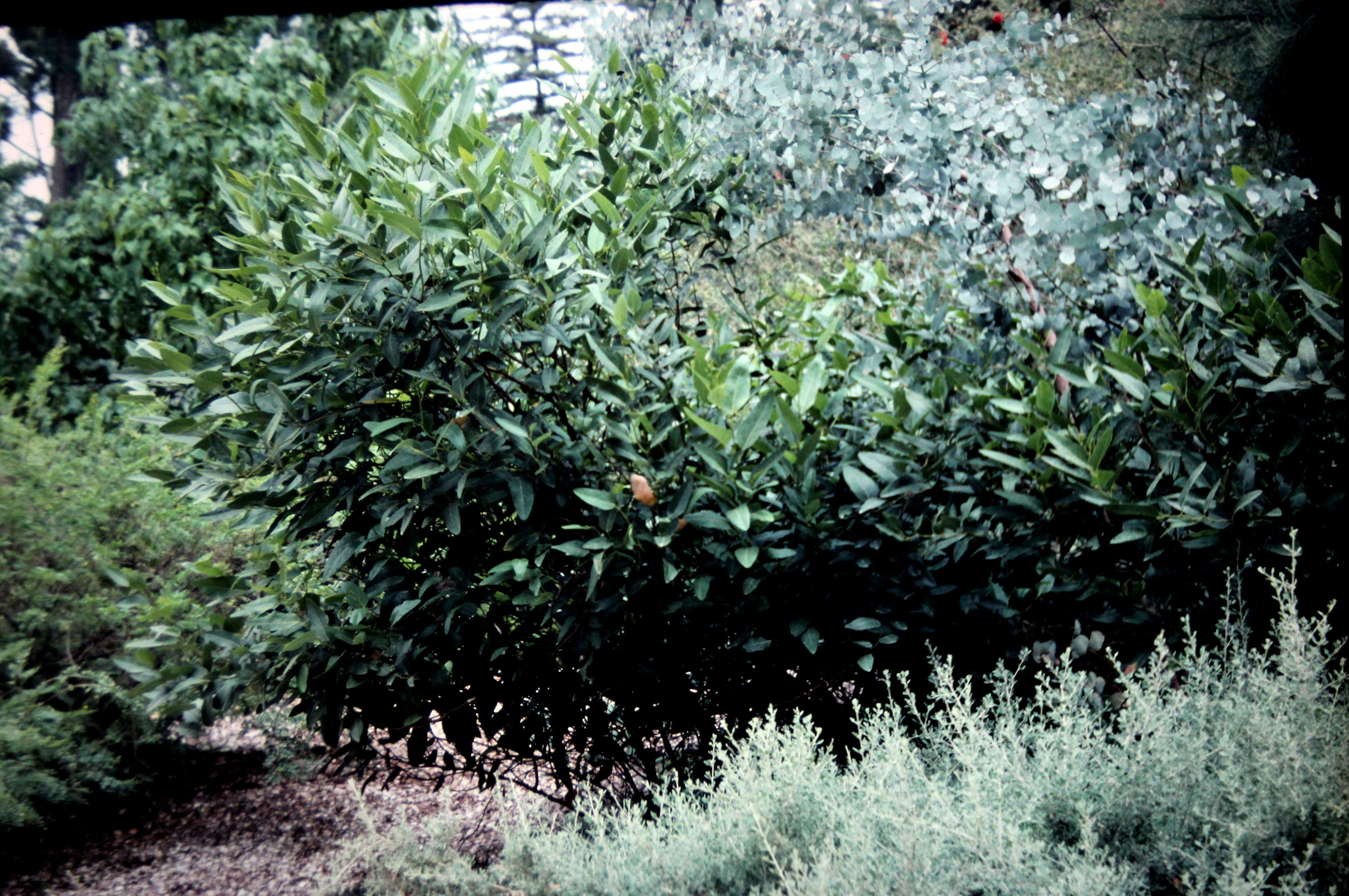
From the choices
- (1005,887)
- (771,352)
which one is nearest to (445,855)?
(1005,887)

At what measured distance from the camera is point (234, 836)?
3.23 meters

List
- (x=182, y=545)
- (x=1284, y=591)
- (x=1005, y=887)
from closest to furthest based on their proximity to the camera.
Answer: (x=1005, y=887)
(x=1284, y=591)
(x=182, y=545)

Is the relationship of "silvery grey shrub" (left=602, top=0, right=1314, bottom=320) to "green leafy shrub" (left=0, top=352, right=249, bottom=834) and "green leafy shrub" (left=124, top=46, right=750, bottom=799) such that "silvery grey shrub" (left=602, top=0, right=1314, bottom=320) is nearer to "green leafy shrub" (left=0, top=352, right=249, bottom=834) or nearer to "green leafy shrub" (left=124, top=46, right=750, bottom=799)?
"green leafy shrub" (left=124, top=46, right=750, bottom=799)

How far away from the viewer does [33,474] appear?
11.7 feet

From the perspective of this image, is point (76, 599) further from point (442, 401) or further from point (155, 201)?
point (155, 201)

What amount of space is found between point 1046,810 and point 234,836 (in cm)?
311

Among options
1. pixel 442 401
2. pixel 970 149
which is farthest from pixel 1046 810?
pixel 970 149

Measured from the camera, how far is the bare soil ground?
9.17ft

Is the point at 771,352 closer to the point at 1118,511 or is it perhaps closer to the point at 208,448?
the point at 1118,511

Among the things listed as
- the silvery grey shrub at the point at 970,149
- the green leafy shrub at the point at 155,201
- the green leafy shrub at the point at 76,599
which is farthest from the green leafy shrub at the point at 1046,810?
the green leafy shrub at the point at 155,201

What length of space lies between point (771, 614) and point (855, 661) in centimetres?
24

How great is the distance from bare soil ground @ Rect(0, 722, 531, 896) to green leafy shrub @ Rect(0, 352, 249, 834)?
0.18m

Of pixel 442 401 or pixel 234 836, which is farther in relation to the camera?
pixel 234 836

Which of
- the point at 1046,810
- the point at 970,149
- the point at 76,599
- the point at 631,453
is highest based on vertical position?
the point at 970,149
